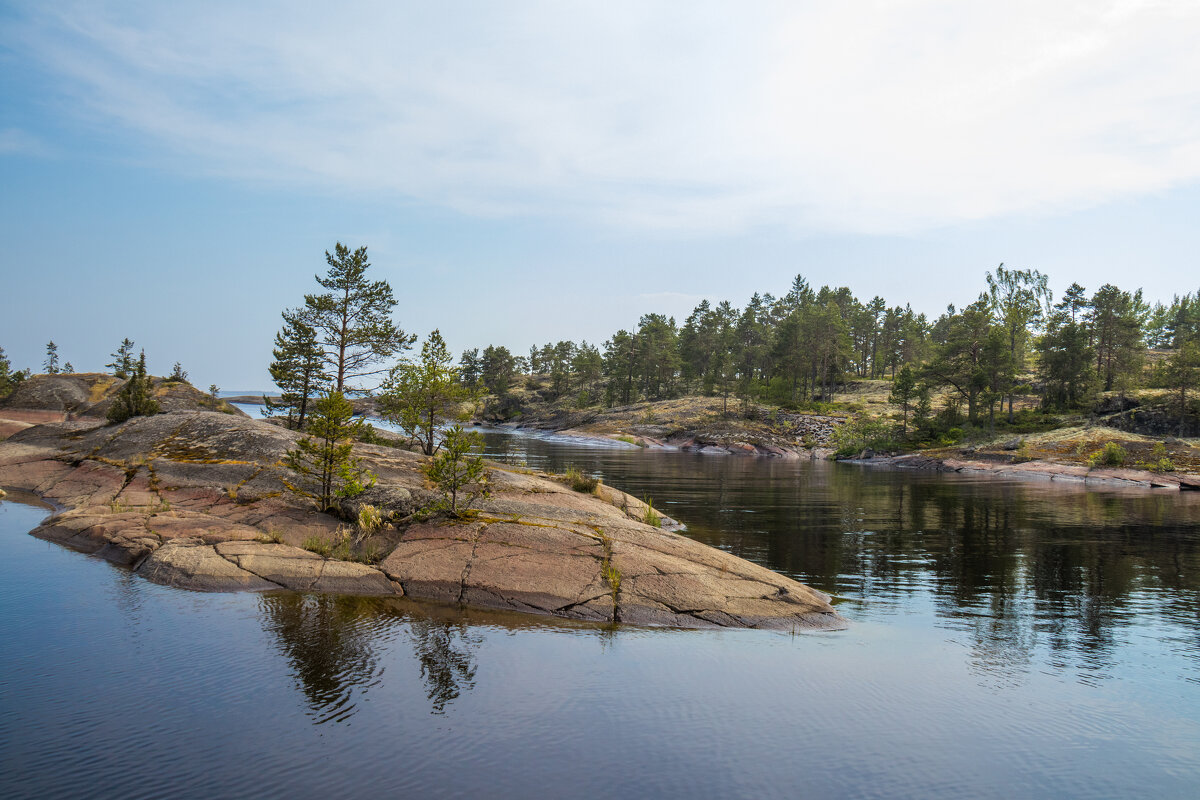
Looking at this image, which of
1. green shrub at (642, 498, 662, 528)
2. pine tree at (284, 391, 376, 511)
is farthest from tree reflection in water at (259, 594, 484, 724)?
green shrub at (642, 498, 662, 528)

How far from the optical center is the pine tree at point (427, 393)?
27.0 meters

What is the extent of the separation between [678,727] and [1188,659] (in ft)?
38.4

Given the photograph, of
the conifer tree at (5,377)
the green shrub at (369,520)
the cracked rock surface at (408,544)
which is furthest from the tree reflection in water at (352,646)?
the conifer tree at (5,377)

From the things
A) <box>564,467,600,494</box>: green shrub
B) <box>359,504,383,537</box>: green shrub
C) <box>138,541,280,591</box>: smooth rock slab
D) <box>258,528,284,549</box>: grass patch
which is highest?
<box>564,467,600,494</box>: green shrub

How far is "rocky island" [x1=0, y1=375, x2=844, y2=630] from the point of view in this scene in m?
13.9

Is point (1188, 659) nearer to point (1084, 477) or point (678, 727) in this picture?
point (678, 727)

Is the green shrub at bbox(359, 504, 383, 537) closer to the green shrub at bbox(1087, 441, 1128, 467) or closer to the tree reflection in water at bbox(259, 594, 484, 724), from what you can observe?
the tree reflection in water at bbox(259, 594, 484, 724)

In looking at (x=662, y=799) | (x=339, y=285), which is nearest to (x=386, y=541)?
(x=662, y=799)

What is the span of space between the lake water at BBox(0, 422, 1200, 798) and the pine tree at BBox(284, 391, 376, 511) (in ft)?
17.6

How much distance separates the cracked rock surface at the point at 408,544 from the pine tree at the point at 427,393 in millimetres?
4156

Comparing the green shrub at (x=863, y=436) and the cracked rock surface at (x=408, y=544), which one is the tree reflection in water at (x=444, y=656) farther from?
the green shrub at (x=863, y=436)

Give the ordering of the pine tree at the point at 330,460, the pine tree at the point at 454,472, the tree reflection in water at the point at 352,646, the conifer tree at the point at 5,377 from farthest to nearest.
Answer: the conifer tree at the point at 5,377 < the pine tree at the point at 330,460 < the pine tree at the point at 454,472 < the tree reflection in water at the point at 352,646

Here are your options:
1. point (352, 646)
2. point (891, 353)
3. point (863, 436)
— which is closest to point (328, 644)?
point (352, 646)

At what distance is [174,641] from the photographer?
10383mm
